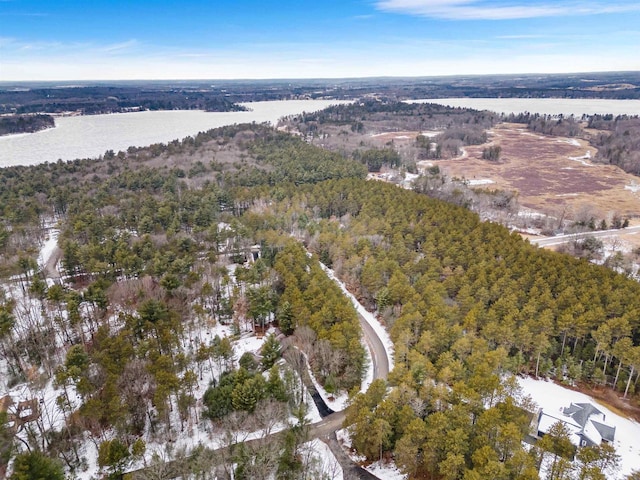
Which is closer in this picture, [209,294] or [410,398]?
[410,398]

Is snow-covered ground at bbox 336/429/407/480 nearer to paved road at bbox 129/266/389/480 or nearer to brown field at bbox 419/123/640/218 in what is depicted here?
paved road at bbox 129/266/389/480

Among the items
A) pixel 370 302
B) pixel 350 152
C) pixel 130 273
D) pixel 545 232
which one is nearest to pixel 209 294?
pixel 130 273

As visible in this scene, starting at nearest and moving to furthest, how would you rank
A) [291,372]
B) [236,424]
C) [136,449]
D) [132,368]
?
[136,449]
[236,424]
[132,368]
[291,372]

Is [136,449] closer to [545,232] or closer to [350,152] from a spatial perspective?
[545,232]

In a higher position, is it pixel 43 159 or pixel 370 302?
pixel 43 159

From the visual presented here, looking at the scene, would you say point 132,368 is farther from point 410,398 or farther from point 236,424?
point 410,398

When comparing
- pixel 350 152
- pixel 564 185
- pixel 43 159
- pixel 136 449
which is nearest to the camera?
pixel 136 449

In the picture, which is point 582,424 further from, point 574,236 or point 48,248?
point 48,248

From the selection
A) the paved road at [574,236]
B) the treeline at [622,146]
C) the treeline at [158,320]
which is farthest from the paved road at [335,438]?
the treeline at [622,146]

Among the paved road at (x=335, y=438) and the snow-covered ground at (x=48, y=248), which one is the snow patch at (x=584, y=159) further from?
the snow-covered ground at (x=48, y=248)
